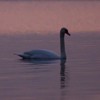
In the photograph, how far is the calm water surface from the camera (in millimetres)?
13867

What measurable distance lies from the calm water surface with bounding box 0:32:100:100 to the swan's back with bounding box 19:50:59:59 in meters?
0.29

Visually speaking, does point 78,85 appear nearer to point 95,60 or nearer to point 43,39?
point 95,60

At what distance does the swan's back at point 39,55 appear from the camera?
2158cm

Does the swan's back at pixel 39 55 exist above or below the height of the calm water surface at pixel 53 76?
above

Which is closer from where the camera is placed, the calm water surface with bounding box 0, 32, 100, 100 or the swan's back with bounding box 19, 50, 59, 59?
the calm water surface with bounding box 0, 32, 100, 100

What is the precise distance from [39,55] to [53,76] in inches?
202

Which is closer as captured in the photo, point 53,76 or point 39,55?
point 53,76

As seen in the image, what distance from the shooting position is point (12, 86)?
1500 cm

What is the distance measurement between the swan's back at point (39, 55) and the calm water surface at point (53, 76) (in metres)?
0.29

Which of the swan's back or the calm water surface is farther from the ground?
the swan's back

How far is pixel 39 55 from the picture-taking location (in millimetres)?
21828

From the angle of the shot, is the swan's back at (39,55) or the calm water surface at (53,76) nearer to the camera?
the calm water surface at (53,76)

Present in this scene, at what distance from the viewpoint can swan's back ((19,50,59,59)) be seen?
70.8ft

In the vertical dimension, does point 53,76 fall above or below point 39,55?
below
